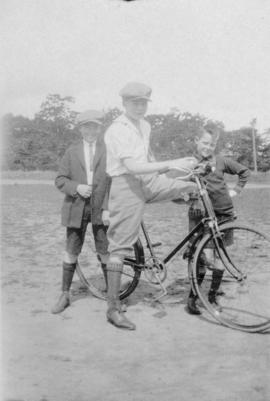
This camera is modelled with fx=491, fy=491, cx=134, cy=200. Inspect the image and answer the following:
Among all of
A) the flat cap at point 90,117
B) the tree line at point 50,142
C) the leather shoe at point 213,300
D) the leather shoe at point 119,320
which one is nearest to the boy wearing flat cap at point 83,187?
the flat cap at point 90,117

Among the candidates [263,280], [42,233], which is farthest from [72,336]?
[42,233]

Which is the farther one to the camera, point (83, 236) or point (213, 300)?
point (83, 236)

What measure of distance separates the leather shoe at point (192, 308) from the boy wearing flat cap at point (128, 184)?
1.81 feet

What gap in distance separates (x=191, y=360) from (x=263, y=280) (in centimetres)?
190

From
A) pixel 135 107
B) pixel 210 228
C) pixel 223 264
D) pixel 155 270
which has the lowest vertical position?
pixel 155 270

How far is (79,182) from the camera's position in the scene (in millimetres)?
4027

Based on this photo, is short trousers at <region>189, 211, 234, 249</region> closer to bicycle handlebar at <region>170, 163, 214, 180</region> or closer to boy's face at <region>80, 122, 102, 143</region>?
bicycle handlebar at <region>170, 163, 214, 180</region>

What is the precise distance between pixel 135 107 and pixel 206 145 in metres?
0.66

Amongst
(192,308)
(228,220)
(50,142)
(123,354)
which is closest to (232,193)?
(228,220)

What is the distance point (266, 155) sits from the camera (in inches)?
1811

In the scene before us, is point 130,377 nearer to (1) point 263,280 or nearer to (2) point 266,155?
(1) point 263,280

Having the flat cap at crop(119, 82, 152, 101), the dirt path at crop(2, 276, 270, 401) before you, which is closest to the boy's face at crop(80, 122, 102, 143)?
the flat cap at crop(119, 82, 152, 101)

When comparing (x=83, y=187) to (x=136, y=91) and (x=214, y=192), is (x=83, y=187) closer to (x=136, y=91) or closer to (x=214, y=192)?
(x=136, y=91)

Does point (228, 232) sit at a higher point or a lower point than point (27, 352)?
higher
